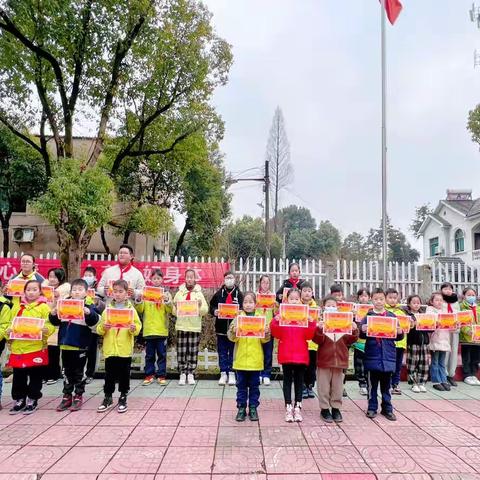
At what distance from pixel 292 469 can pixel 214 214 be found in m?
16.2

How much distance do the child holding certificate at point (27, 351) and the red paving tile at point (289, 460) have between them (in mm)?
2986

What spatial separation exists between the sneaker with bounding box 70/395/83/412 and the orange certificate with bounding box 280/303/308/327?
278 cm

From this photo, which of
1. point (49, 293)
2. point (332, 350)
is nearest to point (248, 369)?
point (332, 350)

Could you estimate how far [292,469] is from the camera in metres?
3.36

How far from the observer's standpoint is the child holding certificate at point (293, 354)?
15.0 ft

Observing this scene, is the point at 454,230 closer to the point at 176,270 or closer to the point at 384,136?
the point at 384,136

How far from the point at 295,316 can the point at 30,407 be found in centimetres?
345

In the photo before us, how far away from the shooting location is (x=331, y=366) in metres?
4.66

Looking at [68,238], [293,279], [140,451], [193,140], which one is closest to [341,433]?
[140,451]

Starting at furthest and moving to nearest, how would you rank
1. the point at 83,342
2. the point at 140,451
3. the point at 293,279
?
the point at 293,279, the point at 83,342, the point at 140,451

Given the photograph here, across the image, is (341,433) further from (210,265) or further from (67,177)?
(67,177)

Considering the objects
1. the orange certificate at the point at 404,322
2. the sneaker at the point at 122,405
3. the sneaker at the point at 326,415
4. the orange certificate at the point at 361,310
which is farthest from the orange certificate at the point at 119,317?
the orange certificate at the point at 404,322

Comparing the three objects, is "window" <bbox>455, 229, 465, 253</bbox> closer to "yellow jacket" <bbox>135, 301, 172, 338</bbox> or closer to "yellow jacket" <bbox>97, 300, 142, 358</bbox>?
"yellow jacket" <bbox>135, 301, 172, 338</bbox>

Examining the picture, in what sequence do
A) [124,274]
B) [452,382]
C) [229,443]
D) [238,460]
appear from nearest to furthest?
[238,460]
[229,443]
[124,274]
[452,382]
